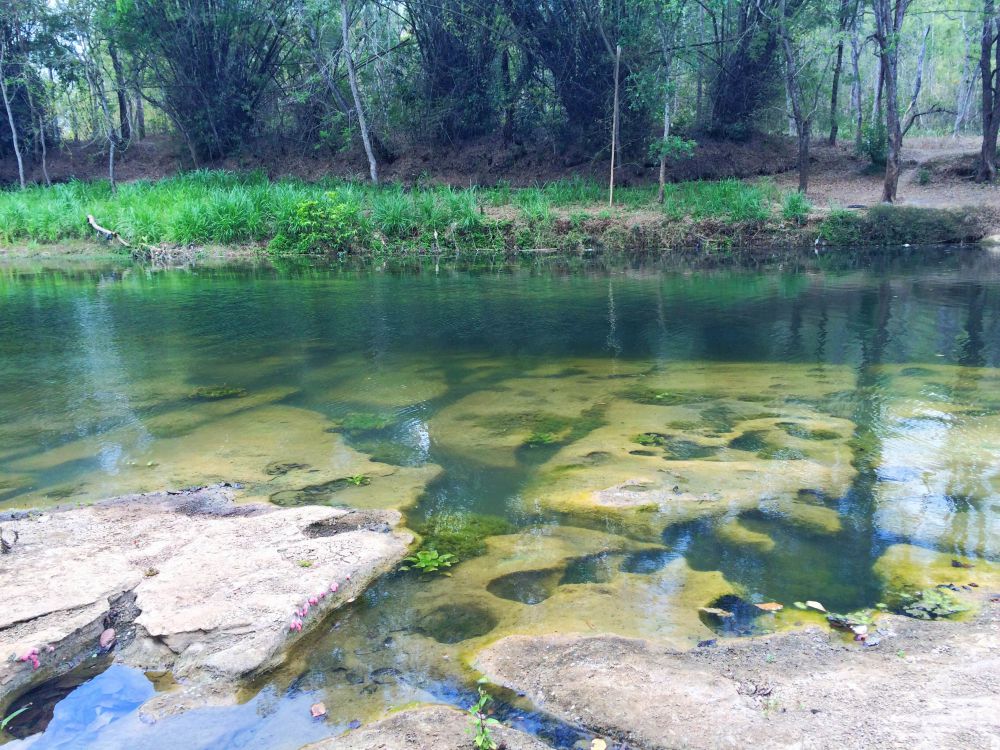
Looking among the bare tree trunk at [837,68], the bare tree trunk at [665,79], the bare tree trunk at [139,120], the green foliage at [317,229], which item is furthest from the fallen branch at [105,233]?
the bare tree trunk at [837,68]

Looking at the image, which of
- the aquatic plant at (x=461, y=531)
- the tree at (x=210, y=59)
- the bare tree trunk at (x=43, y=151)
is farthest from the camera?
the bare tree trunk at (x=43, y=151)

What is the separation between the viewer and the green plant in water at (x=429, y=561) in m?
3.30

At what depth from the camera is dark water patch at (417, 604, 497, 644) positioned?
9.27 ft

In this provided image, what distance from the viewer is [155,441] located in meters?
4.99

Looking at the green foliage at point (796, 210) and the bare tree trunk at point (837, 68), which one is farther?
the bare tree trunk at point (837, 68)

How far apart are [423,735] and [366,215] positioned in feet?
49.8

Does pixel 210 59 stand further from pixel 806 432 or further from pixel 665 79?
pixel 806 432

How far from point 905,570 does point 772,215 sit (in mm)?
13743

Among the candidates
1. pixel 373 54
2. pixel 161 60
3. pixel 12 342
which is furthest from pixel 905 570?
pixel 161 60

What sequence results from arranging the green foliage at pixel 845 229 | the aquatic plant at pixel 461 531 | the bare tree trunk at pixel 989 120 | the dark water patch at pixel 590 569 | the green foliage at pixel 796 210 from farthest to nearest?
1. the bare tree trunk at pixel 989 120
2. the green foliage at pixel 796 210
3. the green foliage at pixel 845 229
4. the aquatic plant at pixel 461 531
5. the dark water patch at pixel 590 569

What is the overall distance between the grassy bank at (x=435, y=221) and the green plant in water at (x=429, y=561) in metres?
13.0

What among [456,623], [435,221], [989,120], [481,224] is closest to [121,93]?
[435,221]

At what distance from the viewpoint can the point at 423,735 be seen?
217cm

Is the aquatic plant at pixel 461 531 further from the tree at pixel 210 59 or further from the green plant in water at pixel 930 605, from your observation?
the tree at pixel 210 59
